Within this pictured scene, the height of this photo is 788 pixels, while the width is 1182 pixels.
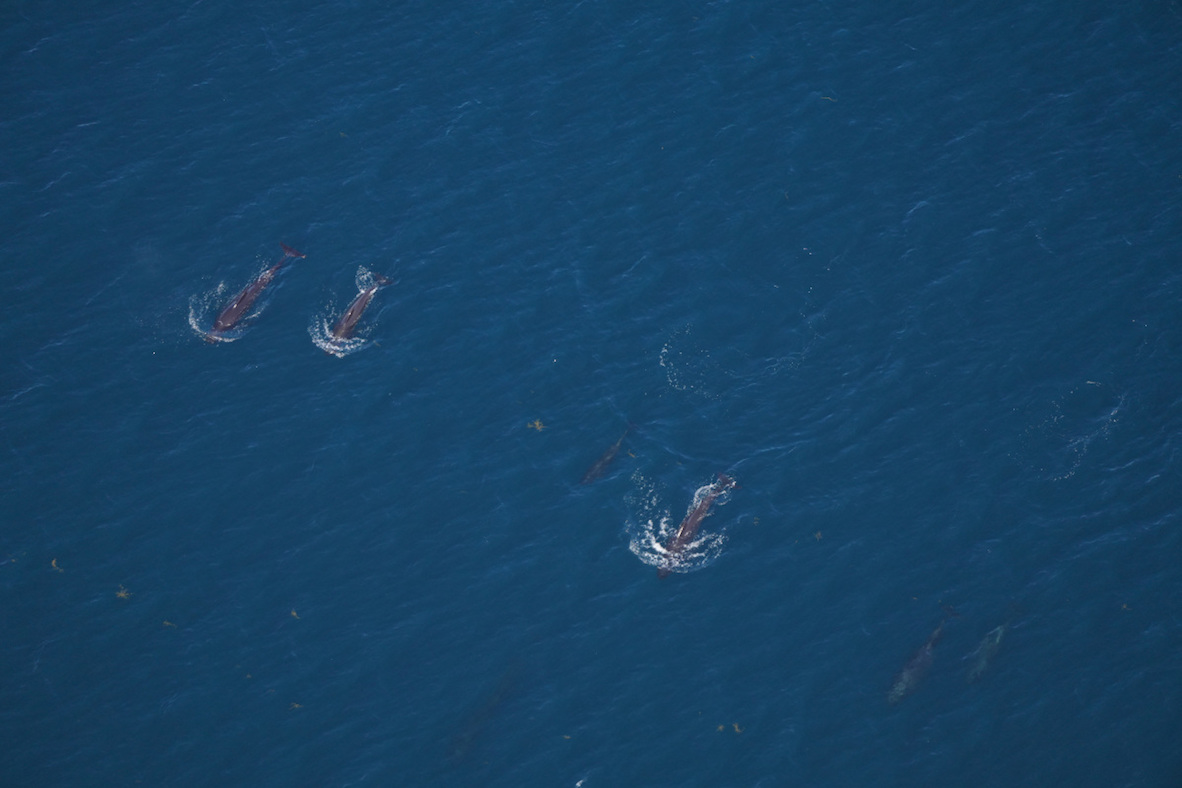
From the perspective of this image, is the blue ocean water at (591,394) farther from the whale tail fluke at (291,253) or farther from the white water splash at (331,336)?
the whale tail fluke at (291,253)

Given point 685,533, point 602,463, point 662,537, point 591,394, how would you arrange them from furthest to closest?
point 591,394, point 602,463, point 662,537, point 685,533

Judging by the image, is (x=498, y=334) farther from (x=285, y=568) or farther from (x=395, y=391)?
(x=285, y=568)

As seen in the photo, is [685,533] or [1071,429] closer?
[685,533]

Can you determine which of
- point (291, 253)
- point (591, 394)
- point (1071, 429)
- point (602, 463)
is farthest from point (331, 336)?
point (1071, 429)

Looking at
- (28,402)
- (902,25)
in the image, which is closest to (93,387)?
(28,402)

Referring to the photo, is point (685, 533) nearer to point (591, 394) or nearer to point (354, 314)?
point (591, 394)

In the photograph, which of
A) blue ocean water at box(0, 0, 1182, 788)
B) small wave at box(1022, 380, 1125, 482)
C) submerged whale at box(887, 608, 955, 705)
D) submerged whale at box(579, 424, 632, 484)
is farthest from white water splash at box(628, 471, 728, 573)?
small wave at box(1022, 380, 1125, 482)

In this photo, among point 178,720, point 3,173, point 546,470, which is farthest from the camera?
point 3,173
